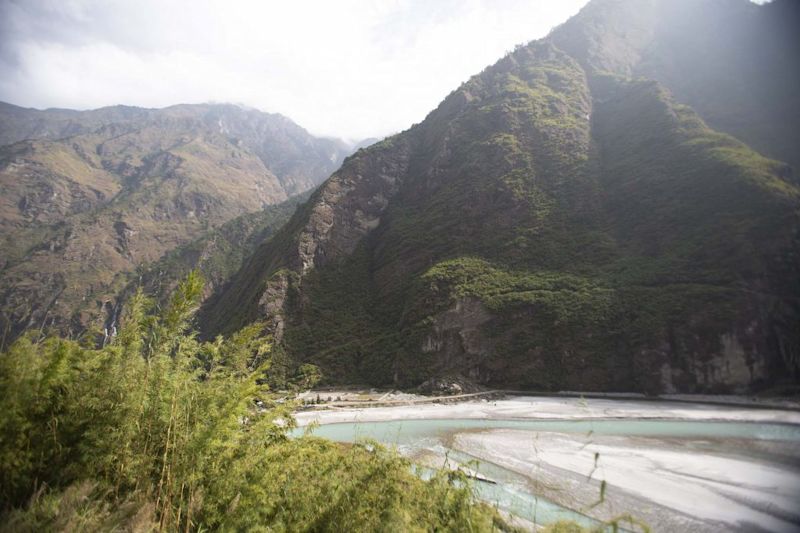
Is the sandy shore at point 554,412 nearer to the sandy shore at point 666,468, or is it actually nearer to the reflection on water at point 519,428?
the sandy shore at point 666,468

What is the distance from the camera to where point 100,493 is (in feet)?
16.6

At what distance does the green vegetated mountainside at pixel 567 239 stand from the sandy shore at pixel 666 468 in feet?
43.2

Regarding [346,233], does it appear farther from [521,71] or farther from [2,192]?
[2,192]

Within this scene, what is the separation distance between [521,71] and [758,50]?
7243 cm

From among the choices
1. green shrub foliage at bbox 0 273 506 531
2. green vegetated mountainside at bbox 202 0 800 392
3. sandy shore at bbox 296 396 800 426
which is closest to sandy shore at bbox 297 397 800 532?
sandy shore at bbox 296 396 800 426

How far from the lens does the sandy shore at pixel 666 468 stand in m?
20.3

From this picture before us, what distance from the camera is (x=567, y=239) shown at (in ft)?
253

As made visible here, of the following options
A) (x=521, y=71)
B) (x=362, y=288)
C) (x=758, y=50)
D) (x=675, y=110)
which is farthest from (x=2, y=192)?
(x=758, y=50)

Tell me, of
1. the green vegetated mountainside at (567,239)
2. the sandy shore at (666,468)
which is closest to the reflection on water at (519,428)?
the sandy shore at (666,468)

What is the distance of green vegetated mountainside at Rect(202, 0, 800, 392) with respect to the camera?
2153 inches

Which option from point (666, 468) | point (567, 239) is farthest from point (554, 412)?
Answer: point (567, 239)

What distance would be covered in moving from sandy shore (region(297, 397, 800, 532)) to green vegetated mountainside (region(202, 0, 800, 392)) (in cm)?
1318

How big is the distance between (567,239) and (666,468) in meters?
55.3

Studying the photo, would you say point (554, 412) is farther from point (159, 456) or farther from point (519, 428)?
point (159, 456)
